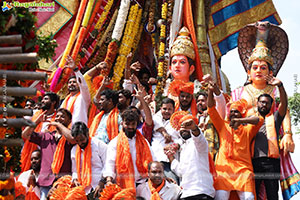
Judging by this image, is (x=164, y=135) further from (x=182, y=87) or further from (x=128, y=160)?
(x=182, y=87)

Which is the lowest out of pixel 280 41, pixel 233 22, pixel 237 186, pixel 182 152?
pixel 237 186

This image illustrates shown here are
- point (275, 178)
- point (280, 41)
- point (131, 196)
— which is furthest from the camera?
point (280, 41)

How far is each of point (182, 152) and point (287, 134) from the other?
1505 mm

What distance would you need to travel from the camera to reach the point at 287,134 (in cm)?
754

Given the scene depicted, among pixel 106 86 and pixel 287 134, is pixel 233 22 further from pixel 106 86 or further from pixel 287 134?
pixel 287 134

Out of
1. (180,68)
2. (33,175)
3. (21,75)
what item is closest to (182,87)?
(180,68)

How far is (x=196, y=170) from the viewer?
6.61 m

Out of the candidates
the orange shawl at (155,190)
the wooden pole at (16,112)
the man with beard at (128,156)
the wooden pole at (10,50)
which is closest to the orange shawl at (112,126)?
the man with beard at (128,156)

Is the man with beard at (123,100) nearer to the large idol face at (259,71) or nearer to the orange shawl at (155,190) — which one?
the orange shawl at (155,190)

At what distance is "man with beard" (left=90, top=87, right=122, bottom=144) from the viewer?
303 inches

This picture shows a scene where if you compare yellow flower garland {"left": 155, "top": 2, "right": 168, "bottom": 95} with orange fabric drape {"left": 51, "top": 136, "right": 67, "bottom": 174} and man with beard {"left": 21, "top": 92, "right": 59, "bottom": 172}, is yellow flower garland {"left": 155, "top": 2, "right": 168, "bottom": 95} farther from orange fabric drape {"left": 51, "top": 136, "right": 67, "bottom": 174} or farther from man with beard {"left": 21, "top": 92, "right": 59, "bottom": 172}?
orange fabric drape {"left": 51, "top": 136, "right": 67, "bottom": 174}

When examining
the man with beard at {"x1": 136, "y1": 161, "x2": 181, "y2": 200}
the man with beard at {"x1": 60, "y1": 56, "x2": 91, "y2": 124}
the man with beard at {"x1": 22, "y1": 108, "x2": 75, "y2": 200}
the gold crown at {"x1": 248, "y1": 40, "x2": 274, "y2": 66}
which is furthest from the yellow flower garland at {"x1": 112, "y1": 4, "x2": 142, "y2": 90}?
the man with beard at {"x1": 136, "y1": 161, "x2": 181, "y2": 200}

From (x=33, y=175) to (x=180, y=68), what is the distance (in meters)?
3.01

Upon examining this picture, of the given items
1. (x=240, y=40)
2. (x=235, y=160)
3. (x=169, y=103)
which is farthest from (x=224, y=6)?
(x=235, y=160)
